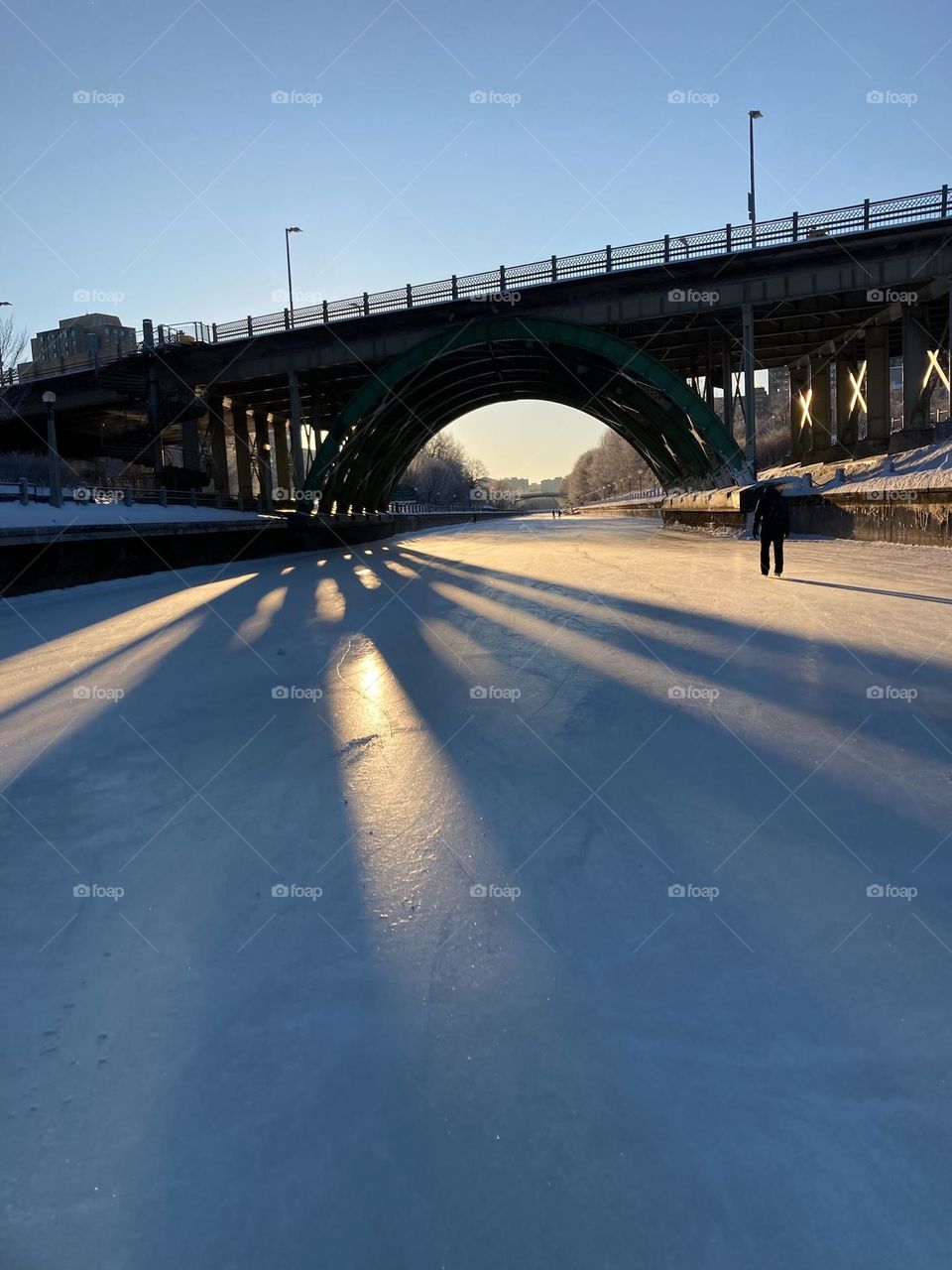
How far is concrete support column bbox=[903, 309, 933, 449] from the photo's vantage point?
2742 centimetres

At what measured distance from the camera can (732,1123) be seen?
197 cm

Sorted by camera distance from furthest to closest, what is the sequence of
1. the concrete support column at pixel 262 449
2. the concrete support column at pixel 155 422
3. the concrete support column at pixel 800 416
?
1. the concrete support column at pixel 262 449
2. the concrete support column at pixel 800 416
3. the concrete support column at pixel 155 422

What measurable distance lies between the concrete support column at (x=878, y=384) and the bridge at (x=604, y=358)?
9cm

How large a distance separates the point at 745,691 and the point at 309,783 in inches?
133

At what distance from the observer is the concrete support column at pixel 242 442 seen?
152 ft

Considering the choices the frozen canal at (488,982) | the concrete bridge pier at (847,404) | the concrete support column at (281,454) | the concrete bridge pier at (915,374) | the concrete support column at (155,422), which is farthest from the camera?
the concrete support column at (281,454)

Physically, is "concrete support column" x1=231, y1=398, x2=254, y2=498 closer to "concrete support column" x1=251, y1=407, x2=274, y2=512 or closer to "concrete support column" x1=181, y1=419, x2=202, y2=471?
"concrete support column" x1=251, y1=407, x2=274, y2=512

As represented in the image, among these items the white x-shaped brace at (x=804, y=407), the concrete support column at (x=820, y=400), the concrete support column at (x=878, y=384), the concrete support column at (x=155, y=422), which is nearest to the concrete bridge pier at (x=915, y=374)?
the concrete support column at (x=878, y=384)

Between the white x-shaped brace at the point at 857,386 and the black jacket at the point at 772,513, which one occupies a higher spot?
the white x-shaped brace at the point at 857,386

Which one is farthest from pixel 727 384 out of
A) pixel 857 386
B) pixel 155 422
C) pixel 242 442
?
pixel 242 442

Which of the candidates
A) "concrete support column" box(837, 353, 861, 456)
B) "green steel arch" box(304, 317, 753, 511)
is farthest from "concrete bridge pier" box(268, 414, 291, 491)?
"concrete support column" box(837, 353, 861, 456)

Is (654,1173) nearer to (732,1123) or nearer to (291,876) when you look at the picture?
(732,1123)

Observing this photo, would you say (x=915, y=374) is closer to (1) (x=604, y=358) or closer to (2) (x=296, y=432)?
(1) (x=604, y=358)

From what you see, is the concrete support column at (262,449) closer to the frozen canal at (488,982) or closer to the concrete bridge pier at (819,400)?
the concrete bridge pier at (819,400)
